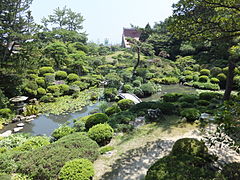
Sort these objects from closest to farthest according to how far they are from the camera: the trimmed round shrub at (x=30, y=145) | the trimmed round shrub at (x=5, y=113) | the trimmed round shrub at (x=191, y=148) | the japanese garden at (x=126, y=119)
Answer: the japanese garden at (x=126, y=119) < the trimmed round shrub at (x=191, y=148) < the trimmed round shrub at (x=30, y=145) < the trimmed round shrub at (x=5, y=113)

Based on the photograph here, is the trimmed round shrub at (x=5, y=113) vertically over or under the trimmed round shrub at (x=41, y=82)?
under

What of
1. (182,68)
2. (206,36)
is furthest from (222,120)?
(182,68)

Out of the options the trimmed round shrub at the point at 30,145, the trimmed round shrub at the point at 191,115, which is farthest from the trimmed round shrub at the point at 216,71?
the trimmed round shrub at the point at 30,145

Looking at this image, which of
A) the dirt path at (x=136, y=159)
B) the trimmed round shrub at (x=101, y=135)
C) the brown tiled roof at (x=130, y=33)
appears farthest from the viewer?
the brown tiled roof at (x=130, y=33)

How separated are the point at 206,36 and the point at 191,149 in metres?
2.61

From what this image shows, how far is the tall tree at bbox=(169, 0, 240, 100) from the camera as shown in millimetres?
3283

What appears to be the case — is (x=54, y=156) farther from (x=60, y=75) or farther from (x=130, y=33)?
(x=130, y=33)

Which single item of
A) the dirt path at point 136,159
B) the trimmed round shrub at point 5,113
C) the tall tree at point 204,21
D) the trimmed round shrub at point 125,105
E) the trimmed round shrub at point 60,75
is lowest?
the trimmed round shrub at point 5,113

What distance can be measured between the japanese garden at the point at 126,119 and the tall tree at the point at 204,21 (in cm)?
2

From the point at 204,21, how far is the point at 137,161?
3.69 meters

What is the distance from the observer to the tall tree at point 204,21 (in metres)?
3.28

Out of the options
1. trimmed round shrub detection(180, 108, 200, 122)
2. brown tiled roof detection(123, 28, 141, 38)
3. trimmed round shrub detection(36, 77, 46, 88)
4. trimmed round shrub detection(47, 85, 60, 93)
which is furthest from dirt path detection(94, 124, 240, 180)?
brown tiled roof detection(123, 28, 141, 38)

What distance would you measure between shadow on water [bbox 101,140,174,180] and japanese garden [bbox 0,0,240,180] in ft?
0.08

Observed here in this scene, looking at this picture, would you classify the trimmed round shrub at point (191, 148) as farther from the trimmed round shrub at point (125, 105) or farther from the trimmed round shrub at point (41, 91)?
the trimmed round shrub at point (41, 91)
